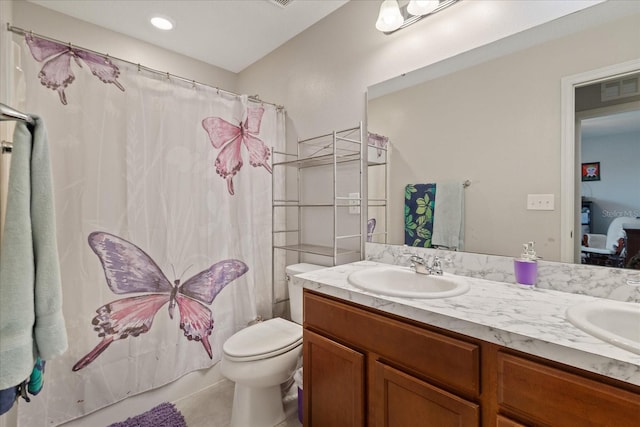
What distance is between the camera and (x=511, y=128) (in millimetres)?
1211

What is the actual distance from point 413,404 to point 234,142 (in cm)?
182

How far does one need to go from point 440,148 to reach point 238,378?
156 centimetres

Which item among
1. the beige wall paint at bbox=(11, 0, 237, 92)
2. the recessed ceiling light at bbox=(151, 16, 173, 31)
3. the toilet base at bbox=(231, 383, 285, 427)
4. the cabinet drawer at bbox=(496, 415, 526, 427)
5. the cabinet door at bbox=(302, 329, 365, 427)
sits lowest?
the toilet base at bbox=(231, 383, 285, 427)

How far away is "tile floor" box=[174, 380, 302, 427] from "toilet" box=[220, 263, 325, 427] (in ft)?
0.29

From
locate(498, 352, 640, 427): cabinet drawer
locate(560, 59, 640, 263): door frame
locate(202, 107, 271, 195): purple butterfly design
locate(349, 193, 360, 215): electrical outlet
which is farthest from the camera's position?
locate(202, 107, 271, 195): purple butterfly design

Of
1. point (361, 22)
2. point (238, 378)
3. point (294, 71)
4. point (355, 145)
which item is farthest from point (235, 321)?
point (361, 22)

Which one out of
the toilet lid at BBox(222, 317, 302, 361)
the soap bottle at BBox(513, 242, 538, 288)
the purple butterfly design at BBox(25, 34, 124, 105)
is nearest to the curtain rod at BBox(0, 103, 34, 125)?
the purple butterfly design at BBox(25, 34, 124, 105)

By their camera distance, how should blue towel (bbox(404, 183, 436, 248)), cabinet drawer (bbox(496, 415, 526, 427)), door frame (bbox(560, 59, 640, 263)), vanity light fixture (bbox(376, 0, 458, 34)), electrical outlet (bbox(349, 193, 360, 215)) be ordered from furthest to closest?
electrical outlet (bbox(349, 193, 360, 215)) → blue towel (bbox(404, 183, 436, 248)) → vanity light fixture (bbox(376, 0, 458, 34)) → door frame (bbox(560, 59, 640, 263)) → cabinet drawer (bbox(496, 415, 526, 427))

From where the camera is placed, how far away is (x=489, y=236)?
1280 millimetres

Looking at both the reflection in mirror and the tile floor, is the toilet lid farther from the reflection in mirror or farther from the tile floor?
the reflection in mirror

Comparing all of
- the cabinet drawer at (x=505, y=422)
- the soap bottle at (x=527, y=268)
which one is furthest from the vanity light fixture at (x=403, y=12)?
the cabinet drawer at (x=505, y=422)

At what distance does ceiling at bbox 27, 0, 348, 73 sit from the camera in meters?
1.79

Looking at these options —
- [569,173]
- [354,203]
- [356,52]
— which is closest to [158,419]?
[354,203]

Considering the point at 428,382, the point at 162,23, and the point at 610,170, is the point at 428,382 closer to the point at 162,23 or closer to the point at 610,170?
the point at 610,170
